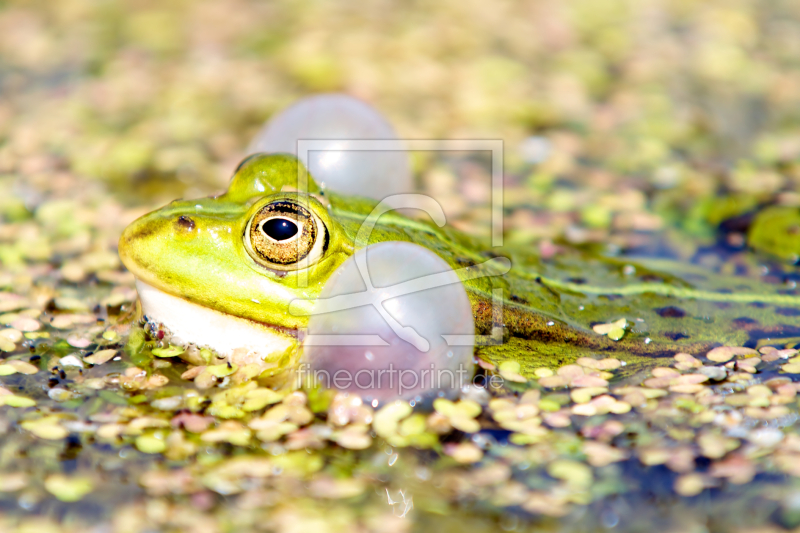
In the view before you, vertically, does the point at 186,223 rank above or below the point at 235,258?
above

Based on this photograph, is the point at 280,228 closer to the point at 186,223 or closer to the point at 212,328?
the point at 186,223

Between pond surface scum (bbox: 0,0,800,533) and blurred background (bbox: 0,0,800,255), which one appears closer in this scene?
pond surface scum (bbox: 0,0,800,533)

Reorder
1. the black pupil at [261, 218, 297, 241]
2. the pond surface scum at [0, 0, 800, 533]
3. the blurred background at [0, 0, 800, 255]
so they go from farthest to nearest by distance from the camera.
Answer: the blurred background at [0, 0, 800, 255] → the black pupil at [261, 218, 297, 241] → the pond surface scum at [0, 0, 800, 533]

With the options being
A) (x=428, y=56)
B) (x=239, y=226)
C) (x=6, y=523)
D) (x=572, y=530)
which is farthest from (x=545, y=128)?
(x=6, y=523)

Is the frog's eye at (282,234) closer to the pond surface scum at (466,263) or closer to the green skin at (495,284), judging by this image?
the green skin at (495,284)

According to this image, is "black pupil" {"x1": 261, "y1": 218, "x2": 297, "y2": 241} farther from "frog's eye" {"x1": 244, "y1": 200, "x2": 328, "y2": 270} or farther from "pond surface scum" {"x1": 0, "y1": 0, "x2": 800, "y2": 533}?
"pond surface scum" {"x1": 0, "y1": 0, "x2": 800, "y2": 533}

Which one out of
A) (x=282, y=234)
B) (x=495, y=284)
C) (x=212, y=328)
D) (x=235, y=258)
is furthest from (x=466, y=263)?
(x=212, y=328)

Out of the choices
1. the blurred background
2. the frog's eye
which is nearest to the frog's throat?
the frog's eye
